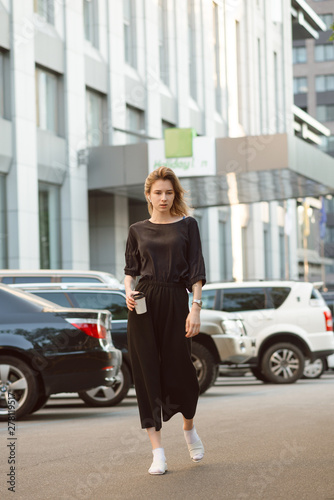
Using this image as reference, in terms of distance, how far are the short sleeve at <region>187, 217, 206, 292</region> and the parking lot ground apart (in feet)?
3.97

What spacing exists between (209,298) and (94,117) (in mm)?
12799

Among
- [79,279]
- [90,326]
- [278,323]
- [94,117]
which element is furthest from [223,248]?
[90,326]

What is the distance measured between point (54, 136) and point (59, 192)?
1.56 m

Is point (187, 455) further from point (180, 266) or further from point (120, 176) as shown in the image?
point (120, 176)

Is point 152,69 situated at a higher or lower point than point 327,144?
lower

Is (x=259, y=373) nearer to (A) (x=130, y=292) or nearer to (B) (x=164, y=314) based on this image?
(B) (x=164, y=314)

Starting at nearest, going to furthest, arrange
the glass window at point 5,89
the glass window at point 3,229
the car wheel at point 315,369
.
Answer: the car wheel at point 315,369
the glass window at point 3,229
the glass window at point 5,89

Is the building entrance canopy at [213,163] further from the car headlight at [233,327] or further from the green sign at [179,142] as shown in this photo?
the car headlight at [233,327]

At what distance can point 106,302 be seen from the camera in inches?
560

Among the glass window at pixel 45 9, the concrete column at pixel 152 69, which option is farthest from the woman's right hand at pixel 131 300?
the concrete column at pixel 152 69

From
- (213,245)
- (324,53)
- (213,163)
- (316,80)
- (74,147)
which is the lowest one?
(213,245)

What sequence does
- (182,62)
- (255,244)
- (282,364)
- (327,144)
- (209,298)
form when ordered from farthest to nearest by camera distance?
(327,144)
(255,244)
(182,62)
(209,298)
(282,364)

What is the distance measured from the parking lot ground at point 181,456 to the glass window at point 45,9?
1663 centimetres

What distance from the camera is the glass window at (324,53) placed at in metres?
107
